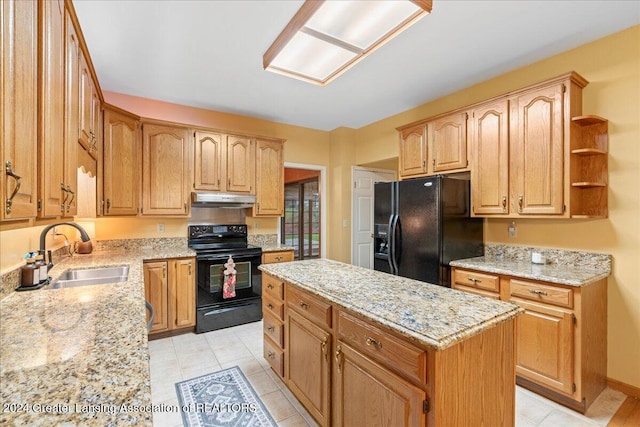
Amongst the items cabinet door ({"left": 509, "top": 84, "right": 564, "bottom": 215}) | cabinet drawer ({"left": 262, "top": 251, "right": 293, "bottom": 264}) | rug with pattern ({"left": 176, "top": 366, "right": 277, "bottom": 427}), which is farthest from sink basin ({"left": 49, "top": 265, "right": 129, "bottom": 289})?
cabinet door ({"left": 509, "top": 84, "right": 564, "bottom": 215})

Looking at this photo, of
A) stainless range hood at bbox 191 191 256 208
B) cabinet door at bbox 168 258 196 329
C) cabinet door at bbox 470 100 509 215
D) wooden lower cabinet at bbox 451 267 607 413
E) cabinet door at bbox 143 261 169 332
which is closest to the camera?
wooden lower cabinet at bbox 451 267 607 413

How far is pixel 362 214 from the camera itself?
4.84 metres

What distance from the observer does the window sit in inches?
271

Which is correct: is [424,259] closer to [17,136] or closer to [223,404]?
[223,404]

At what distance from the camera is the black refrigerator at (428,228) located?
2719mm

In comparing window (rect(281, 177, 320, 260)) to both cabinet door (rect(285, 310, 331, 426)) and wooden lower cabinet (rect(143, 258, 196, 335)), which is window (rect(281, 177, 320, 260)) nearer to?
wooden lower cabinet (rect(143, 258, 196, 335))

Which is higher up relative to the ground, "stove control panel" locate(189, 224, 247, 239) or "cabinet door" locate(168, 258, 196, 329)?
"stove control panel" locate(189, 224, 247, 239)

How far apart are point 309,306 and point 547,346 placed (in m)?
1.76

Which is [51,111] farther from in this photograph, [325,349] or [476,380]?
[476,380]

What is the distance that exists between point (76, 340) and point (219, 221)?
2892 mm

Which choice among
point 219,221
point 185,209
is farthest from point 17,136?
point 219,221

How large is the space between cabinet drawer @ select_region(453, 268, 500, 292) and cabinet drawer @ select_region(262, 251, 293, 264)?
6.50ft

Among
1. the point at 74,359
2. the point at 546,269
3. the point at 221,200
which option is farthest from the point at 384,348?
the point at 221,200

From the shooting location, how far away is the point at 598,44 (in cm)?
235
